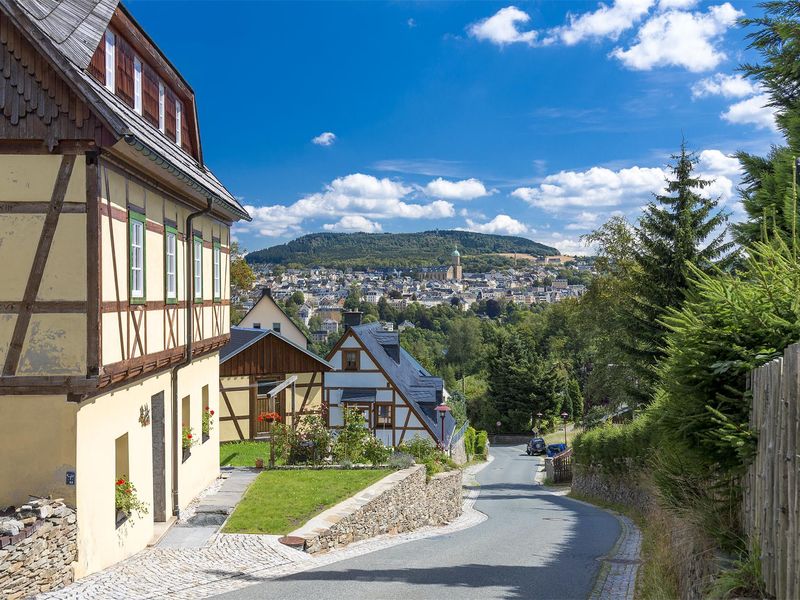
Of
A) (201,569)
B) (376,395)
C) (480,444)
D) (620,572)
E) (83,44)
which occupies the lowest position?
(480,444)

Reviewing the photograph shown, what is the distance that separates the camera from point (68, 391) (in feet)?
28.3

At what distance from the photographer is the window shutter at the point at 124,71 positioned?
11570mm

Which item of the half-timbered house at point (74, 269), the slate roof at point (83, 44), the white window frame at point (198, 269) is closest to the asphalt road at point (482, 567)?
the half-timbered house at point (74, 269)

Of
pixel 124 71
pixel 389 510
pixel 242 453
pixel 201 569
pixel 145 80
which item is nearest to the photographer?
pixel 201 569

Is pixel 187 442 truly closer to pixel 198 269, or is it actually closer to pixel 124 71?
pixel 198 269

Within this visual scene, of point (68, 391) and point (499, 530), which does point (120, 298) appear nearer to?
point (68, 391)

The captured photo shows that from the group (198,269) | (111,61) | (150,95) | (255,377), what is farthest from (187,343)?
(255,377)

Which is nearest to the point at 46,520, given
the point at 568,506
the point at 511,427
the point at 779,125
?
the point at 779,125

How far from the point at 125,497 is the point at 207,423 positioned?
580cm

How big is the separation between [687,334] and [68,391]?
7.26 meters

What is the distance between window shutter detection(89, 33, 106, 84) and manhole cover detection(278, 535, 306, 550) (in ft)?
26.0

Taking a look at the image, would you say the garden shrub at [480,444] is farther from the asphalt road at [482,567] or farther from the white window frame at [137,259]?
the white window frame at [137,259]

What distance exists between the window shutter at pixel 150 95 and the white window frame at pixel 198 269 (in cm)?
252

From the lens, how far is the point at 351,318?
32.2 meters
